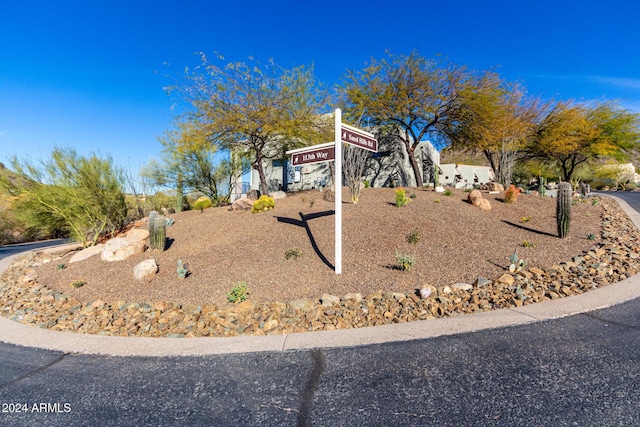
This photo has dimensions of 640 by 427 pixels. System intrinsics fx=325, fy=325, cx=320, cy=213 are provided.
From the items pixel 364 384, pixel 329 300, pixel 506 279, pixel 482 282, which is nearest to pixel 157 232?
pixel 329 300

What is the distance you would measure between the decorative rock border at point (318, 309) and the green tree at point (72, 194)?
5403 millimetres

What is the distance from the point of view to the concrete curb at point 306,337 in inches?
152

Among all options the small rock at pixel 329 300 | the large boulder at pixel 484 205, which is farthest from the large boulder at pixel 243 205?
the large boulder at pixel 484 205

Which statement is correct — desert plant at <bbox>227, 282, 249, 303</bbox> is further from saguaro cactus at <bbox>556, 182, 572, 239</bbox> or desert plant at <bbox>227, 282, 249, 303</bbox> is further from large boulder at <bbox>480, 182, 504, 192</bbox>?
large boulder at <bbox>480, 182, 504, 192</bbox>

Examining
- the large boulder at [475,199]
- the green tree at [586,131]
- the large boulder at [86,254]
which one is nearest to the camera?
the large boulder at [86,254]

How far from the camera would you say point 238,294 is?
17.3 feet

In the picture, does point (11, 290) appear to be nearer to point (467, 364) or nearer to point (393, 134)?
point (467, 364)

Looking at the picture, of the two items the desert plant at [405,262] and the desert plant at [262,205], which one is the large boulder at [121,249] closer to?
the desert plant at [262,205]

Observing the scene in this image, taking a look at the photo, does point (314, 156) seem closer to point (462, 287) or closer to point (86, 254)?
point (462, 287)

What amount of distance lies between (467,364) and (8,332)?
627 cm

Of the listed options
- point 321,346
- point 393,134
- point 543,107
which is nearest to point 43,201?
point 321,346

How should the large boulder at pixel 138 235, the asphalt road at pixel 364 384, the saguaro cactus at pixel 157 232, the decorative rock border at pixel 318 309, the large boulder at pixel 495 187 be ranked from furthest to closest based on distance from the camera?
the large boulder at pixel 495 187, the large boulder at pixel 138 235, the saguaro cactus at pixel 157 232, the decorative rock border at pixel 318 309, the asphalt road at pixel 364 384

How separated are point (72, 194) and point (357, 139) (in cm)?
1007

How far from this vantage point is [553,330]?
→ 384 centimetres
